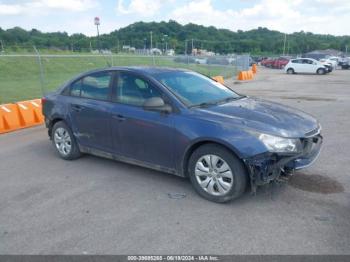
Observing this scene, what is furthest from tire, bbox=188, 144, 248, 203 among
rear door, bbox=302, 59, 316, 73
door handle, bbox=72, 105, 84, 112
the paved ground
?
rear door, bbox=302, 59, 316, 73

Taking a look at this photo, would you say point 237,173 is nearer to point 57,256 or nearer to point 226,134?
point 226,134

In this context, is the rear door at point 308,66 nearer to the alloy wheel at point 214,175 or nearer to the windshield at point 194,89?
the windshield at point 194,89

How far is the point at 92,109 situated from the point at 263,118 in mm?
2609

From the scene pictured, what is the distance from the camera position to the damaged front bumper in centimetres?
405

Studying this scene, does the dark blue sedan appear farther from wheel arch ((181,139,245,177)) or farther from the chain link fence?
the chain link fence

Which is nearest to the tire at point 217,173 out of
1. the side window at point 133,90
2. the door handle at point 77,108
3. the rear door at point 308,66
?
the side window at point 133,90

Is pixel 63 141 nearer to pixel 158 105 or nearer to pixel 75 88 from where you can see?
pixel 75 88

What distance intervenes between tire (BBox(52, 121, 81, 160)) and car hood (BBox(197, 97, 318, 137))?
253cm

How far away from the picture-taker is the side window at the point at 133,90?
5023mm

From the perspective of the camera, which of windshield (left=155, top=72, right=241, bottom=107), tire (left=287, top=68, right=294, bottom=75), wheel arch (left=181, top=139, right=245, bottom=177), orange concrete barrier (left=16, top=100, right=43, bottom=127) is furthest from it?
tire (left=287, top=68, right=294, bottom=75)

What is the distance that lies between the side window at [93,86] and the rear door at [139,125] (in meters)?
0.26

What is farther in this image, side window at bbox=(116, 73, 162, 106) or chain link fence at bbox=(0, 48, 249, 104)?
chain link fence at bbox=(0, 48, 249, 104)

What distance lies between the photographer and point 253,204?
4348 millimetres

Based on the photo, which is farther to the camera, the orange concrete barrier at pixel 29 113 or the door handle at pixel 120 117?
the orange concrete barrier at pixel 29 113
